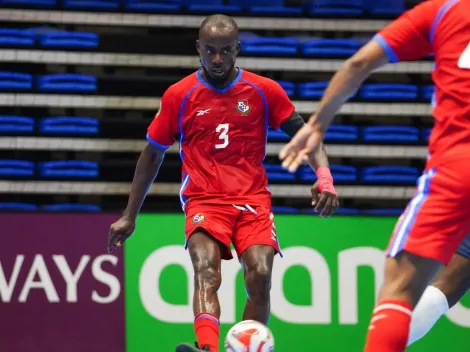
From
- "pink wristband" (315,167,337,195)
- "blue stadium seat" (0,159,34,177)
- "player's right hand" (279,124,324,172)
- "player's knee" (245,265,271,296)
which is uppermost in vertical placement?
"player's right hand" (279,124,324,172)

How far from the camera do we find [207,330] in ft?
18.1

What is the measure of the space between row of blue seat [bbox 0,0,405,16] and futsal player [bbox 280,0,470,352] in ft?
19.5

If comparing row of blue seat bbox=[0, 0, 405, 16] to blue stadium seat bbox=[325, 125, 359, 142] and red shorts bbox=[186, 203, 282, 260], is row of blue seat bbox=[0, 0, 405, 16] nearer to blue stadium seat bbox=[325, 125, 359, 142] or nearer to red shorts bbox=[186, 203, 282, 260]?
blue stadium seat bbox=[325, 125, 359, 142]

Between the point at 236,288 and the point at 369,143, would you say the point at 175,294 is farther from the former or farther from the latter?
the point at 369,143

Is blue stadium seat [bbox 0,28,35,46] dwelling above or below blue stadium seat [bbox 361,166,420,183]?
above

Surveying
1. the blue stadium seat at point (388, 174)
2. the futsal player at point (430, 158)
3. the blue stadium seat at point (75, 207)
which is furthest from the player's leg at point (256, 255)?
the blue stadium seat at point (388, 174)

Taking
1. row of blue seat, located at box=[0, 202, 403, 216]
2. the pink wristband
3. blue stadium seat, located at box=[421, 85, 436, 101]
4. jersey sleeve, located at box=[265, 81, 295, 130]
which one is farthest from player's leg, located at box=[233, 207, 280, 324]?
blue stadium seat, located at box=[421, 85, 436, 101]

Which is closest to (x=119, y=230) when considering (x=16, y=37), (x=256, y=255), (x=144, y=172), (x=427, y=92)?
(x=144, y=172)

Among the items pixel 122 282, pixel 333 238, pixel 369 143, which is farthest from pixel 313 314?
pixel 369 143

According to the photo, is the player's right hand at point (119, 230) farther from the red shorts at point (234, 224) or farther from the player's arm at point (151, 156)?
the red shorts at point (234, 224)

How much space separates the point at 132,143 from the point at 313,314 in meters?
2.51

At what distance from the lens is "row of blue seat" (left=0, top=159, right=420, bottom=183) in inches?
366

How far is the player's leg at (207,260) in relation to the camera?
18.1ft

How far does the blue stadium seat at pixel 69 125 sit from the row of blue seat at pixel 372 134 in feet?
5.00
